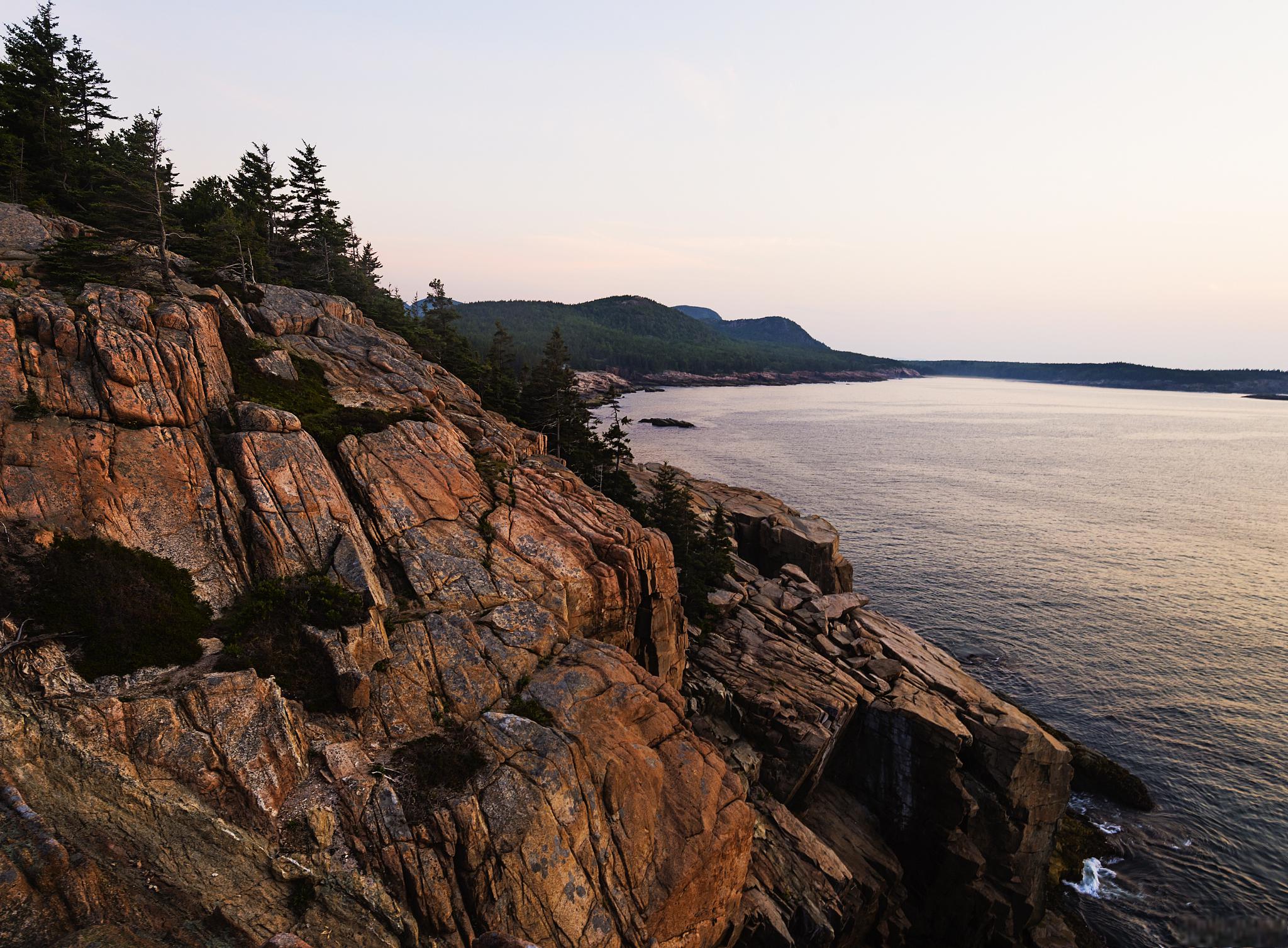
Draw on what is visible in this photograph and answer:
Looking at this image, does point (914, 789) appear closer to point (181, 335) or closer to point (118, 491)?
point (118, 491)

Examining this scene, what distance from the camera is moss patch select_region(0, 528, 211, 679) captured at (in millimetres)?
14391

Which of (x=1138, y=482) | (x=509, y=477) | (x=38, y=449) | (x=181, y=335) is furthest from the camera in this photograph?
(x=1138, y=482)

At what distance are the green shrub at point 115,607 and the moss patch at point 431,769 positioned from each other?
645 cm

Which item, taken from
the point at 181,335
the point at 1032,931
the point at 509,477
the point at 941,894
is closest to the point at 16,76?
the point at 181,335

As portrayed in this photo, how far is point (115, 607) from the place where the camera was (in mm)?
15227

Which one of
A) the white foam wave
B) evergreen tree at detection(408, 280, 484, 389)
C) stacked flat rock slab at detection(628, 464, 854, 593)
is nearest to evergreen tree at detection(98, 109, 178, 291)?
evergreen tree at detection(408, 280, 484, 389)

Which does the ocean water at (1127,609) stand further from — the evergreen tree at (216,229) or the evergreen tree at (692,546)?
the evergreen tree at (216,229)

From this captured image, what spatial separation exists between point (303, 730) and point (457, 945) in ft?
22.2

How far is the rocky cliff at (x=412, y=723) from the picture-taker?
13.0 metres

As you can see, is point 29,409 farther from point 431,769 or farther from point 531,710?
point 531,710

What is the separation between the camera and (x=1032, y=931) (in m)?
25.7

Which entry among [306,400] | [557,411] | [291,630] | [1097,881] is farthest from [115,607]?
[1097,881]

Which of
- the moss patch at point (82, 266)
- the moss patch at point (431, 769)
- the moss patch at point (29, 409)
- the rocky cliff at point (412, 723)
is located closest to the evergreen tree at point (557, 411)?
the rocky cliff at point (412, 723)

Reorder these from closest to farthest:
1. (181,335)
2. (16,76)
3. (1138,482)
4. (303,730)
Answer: (303,730) → (181,335) → (16,76) → (1138,482)
